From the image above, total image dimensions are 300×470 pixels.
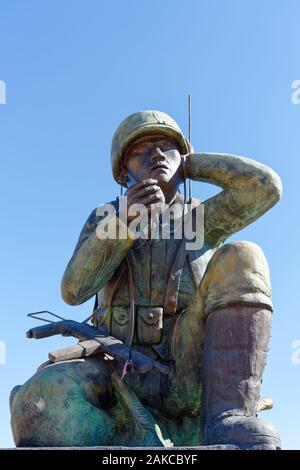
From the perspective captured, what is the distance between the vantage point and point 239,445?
3998 mm

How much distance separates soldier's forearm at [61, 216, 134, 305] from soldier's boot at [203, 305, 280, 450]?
0.91m

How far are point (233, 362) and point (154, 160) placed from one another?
1.80m

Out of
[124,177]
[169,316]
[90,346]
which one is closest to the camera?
[90,346]

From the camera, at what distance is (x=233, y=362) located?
453 cm

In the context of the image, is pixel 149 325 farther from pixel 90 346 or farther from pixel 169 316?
pixel 90 346

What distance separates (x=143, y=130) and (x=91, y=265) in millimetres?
1128

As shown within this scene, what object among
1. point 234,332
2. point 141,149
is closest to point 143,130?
point 141,149

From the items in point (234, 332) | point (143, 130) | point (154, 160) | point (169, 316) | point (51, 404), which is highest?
point (143, 130)

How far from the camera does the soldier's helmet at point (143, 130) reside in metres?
5.74

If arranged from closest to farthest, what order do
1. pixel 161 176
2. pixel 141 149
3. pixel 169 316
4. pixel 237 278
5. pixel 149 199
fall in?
pixel 237 278
pixel 149 199
pixel 169 316
pixel 161 176
pixel 141 149

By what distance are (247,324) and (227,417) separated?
57 centimetres

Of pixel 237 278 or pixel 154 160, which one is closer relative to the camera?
pixel 237 278

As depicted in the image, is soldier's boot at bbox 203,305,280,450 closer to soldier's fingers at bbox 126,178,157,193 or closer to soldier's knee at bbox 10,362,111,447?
soldier's knee at bbox 10,362,111,447

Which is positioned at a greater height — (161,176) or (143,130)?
(143,130)
